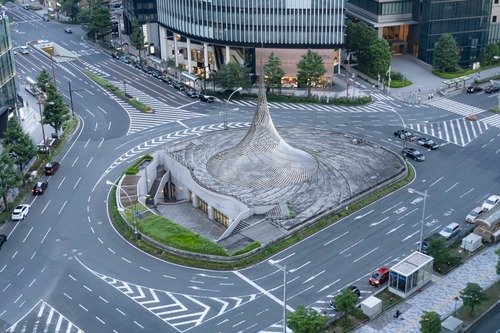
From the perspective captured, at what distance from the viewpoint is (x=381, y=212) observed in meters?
109

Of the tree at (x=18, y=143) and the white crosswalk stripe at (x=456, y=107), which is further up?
the tree at (x=18, y=143)

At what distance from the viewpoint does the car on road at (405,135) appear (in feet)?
452

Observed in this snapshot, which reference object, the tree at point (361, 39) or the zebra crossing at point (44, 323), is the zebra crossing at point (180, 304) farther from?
the tree at point (361, 39)

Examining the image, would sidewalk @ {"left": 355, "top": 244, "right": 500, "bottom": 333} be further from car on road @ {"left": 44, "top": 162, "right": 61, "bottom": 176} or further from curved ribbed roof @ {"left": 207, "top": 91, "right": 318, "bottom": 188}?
car on road @ {"left": 44, "top": 162, "right": 61, "bottom": 176}

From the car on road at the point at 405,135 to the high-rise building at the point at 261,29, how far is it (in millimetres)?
41053

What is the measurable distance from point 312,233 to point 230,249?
13.8 meters

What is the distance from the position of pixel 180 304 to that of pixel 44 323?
17.3m

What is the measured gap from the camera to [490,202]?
110 m

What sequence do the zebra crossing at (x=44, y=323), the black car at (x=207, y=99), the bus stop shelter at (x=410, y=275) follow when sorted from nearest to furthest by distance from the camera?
the zebra crossing at (x=44, y=323), the bus stop shelter at (x=410, y=275), the black car at (x=207, y=99)

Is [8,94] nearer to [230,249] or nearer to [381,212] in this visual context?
[230,249]

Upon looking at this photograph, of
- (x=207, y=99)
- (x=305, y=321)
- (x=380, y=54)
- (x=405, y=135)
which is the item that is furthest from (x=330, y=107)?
(x=305, y=321)

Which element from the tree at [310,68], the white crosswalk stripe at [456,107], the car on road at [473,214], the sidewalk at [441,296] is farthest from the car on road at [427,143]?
the sidewalk at [441,296]

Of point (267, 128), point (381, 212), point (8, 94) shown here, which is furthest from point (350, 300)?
point (8, 94)

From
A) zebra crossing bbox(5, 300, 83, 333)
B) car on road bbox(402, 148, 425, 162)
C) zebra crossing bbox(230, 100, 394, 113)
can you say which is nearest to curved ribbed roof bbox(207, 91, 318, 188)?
car on road bbox(402, 148, 425, 162)
